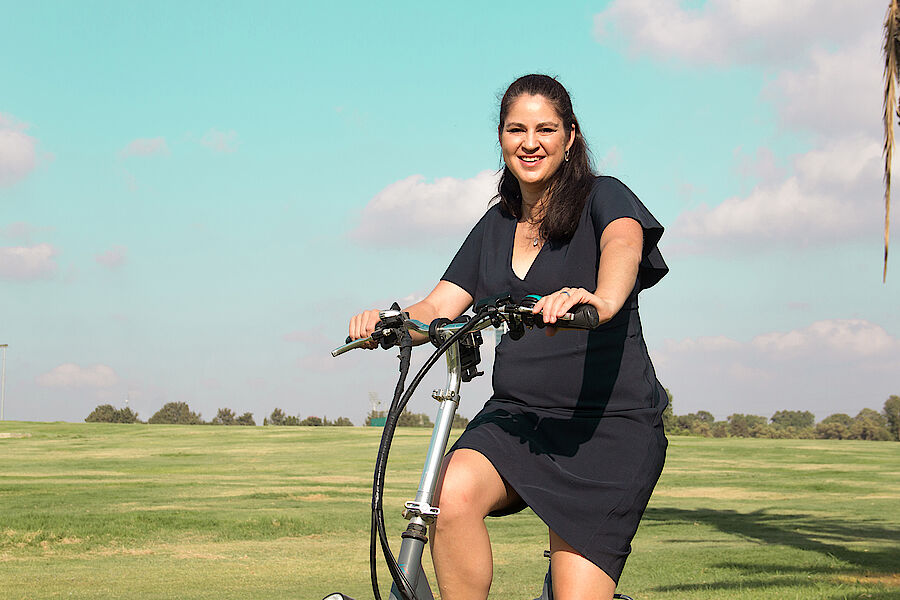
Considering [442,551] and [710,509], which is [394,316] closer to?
[442,551]

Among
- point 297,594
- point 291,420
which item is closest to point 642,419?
point 297,594

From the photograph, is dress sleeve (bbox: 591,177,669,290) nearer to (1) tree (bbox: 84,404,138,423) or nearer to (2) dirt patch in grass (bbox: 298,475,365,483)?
(2) dirt patch in grass (bbox: 298,475,365,483)

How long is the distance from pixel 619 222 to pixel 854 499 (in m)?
16.3

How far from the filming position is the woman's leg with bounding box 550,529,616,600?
338 cm

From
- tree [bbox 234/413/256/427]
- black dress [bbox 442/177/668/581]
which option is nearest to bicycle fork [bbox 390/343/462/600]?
black dress [bbox 442/177/668/581]

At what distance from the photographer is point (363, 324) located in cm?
349

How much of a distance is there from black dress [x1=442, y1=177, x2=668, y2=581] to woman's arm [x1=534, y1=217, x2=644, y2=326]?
0.23 ft

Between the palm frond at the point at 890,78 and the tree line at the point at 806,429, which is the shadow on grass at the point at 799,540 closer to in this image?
the palm frond at the point at 890,78

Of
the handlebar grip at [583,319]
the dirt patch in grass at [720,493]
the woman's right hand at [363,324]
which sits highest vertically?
the woman's right hand at [363,324]

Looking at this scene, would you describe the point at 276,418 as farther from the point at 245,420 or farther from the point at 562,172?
the point at 562,172

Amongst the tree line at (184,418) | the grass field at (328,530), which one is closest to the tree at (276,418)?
the tree line at (184,418)

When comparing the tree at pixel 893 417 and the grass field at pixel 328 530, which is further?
→ the tree at pixel 893 417

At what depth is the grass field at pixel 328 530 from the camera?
28.2 ft

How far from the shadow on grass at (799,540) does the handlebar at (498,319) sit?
5873 mm
